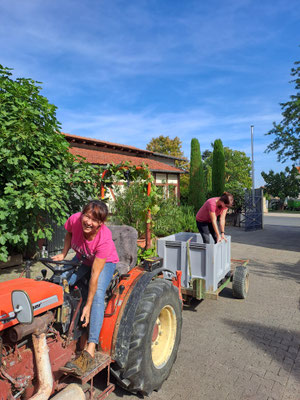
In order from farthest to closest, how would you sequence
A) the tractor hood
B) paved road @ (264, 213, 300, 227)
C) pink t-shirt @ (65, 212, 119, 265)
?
paved road @ (264, 213, 300, 227)
pink t-shirt @ (65, 212, 119, 265)
the tractor hood

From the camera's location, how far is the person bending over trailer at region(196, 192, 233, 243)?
4.60 m

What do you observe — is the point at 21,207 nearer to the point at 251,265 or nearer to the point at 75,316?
the point at 75,316

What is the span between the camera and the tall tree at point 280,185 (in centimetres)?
3806

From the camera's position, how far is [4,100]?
5.39 m

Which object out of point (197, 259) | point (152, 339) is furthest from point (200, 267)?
point (152, 339)

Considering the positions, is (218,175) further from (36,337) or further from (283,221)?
(36,337)

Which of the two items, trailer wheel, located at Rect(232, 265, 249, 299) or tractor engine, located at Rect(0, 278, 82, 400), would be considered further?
trailer wheel, located at Rect(232, 265, 249, 299)

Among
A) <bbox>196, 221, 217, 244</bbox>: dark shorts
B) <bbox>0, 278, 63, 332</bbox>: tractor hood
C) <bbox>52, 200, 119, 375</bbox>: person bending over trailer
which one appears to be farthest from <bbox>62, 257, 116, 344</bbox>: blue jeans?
<bbox>196, 221, 217, 244</bbox>: dark shorts

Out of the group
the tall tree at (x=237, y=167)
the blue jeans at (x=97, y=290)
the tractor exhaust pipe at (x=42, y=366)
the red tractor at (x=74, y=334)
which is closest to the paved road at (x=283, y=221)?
the tall tree at (x=237, y=167)

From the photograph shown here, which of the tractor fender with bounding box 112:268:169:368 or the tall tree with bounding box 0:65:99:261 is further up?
the tall tree with bounding box 0:65:99:261

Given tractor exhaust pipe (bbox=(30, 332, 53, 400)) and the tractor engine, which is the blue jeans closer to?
the tractor engine

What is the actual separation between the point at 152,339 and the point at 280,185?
40956 mm

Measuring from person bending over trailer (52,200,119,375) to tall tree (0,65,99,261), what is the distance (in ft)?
9.06

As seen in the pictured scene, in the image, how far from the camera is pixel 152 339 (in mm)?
2670
